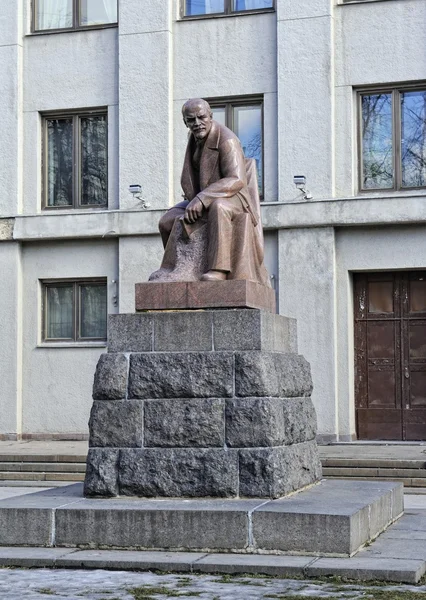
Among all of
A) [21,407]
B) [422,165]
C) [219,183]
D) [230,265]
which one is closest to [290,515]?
[230,265]

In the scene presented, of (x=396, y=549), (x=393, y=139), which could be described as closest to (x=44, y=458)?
(x=393, y=139)

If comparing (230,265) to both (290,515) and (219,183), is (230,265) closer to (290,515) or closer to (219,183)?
(219,183)

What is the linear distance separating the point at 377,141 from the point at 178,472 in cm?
1292

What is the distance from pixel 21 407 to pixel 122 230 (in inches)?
152

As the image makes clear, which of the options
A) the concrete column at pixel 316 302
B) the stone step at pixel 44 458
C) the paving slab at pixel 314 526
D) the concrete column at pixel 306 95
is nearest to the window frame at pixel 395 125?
the concrete column at pixel 306 95

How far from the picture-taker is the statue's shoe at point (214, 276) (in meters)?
10.1

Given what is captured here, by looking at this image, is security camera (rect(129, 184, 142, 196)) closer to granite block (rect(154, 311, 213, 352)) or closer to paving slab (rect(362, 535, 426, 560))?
granite block (rect(154, 311, 213, 352))

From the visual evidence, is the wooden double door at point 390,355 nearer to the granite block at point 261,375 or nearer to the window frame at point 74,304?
the window frame at point 74,304

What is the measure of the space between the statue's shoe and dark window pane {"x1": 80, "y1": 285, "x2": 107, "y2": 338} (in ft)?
42.4

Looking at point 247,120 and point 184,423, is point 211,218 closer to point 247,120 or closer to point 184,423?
point 184,423

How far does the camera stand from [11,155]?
23.2m

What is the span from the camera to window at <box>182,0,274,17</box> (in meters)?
22.2

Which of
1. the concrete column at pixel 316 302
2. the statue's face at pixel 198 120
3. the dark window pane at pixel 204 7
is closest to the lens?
the statue's face at pixel 198 120

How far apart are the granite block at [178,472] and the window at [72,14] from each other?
1478 cm
